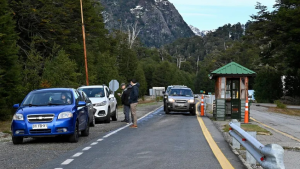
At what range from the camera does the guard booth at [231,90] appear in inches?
971

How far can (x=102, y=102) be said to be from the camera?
2250 centimetres

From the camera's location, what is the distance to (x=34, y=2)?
151 feet

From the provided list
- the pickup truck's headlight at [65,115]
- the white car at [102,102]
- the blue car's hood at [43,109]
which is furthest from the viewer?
the white car at [102,102]

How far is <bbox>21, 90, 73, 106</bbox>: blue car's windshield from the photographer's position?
1409 centimetres

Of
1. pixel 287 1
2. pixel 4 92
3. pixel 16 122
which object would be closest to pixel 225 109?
pixel 4 92

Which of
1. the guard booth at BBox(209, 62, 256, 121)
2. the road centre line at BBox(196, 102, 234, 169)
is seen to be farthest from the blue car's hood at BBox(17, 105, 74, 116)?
the guard booth at BBox(209, 62, 256, 121)

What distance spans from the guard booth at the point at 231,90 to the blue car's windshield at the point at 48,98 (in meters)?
11.7

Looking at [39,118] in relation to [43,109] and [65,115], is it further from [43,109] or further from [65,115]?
[65,115]

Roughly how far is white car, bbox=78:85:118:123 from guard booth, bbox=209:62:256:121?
17.7 feet

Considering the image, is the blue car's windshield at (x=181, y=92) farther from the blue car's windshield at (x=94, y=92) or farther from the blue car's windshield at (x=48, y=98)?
the blue car's windshield at (x=48, y=98)

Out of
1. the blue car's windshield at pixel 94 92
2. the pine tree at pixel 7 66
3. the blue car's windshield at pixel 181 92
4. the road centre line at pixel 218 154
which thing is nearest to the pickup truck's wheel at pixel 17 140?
the road centre line at pixel 218 154

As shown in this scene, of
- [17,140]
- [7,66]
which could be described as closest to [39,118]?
[17,140]

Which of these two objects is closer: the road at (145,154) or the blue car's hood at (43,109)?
the road at (145,154)

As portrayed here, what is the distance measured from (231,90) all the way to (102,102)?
7.03 metres
